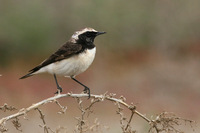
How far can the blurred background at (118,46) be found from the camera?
2128 centimetres

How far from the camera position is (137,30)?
2592 cm

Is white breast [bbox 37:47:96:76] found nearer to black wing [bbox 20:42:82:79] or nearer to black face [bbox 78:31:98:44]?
black wing [bbox 20:42:82:79]

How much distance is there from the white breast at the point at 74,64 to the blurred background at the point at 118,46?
12.2 m

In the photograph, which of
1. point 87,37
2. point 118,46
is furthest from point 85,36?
point 118,46

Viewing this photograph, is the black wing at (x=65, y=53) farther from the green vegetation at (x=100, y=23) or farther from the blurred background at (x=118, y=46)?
the green vegetation at (x=100, y=23)

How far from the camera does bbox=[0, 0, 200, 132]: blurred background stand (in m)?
21.3

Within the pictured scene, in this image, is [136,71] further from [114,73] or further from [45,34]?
[45,34]

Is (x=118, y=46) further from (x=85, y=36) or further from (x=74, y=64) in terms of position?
(x=74, y=64)

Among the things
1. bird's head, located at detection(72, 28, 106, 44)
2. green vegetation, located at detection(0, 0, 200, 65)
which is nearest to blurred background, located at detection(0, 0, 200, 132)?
green vegetation, located at detection(0, 0, 200, 65)

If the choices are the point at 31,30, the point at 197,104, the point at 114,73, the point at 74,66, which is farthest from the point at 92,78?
the point at 74,66

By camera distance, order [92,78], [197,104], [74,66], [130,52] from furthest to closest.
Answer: [130,52], [92,78], [197,104], [74,66]

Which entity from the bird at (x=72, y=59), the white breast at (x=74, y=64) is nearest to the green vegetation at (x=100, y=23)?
the bird at (x=72, y=59)

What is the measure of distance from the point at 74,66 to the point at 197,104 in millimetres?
13624

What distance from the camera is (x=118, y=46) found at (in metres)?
26.0
